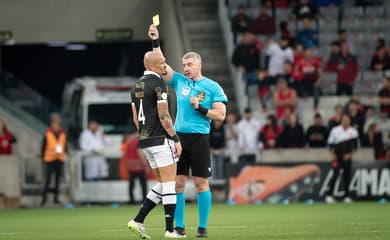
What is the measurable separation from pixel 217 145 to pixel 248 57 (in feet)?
12.7

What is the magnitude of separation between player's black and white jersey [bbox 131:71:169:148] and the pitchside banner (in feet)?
43.8

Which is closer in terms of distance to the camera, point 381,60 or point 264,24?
point 381,60

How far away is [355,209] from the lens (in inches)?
912

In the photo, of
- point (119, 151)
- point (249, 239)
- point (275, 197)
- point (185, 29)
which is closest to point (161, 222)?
point (249, 239)

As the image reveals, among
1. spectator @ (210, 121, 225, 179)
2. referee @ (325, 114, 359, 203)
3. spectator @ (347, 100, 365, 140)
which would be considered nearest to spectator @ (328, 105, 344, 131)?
spectator @ (347, 100, 365, 140)

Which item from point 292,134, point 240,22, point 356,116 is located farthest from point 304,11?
point 292,134

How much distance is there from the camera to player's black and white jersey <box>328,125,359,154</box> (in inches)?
1088

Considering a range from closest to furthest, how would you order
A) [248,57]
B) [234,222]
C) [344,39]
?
[234,222] < [248,57] < [344,39]

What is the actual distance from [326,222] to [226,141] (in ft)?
36.0

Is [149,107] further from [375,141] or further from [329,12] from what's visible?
[329,12]

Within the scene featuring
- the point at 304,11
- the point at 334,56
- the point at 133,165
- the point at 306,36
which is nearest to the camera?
the point at 133,165

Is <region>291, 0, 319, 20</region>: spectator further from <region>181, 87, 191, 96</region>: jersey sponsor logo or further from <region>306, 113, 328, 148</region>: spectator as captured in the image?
<region>181, 87, 191, 96</region>: jersey sponsor logo

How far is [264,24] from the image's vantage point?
33062 mm

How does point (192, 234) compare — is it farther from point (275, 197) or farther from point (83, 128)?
point (83, 128)
